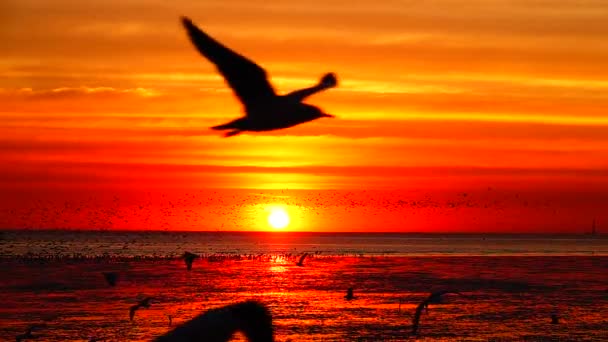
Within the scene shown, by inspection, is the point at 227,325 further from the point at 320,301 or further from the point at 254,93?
the point at 320,301

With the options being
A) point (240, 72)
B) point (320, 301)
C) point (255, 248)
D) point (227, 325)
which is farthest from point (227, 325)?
point (255, 248)

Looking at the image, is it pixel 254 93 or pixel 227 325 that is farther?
pixel 254 93

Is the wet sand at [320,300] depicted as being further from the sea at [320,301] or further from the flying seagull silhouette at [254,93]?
the flying seagull silhouette at [254,93]

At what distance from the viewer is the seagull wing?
10312mm

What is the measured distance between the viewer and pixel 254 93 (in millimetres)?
10750

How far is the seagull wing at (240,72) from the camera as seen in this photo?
10.3 m

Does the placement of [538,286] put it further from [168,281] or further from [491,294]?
[168,281]

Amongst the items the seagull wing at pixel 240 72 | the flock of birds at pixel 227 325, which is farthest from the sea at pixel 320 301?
the flock of birds at pixel 227 325

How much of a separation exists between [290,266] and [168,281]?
1500 cm

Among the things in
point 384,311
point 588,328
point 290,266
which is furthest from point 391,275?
point 588,328

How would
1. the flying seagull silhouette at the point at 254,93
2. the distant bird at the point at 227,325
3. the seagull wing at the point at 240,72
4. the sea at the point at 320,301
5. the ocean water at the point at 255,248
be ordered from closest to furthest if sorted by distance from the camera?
the distant bird at the point at 227,325 < the flying seagull silhouette at the point at 254,93 < the seagull wing at the point at 240,72 < the sea at the point at 320,301 < the ocean water at the point at 255,248

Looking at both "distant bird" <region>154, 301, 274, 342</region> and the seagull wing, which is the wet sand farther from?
"distant bird" <region>154, 301, 274, 342</region>

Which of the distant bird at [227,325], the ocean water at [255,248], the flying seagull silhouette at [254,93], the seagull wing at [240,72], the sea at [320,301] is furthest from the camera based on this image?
the ocean water at [255,248]

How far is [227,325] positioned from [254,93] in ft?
24.8
